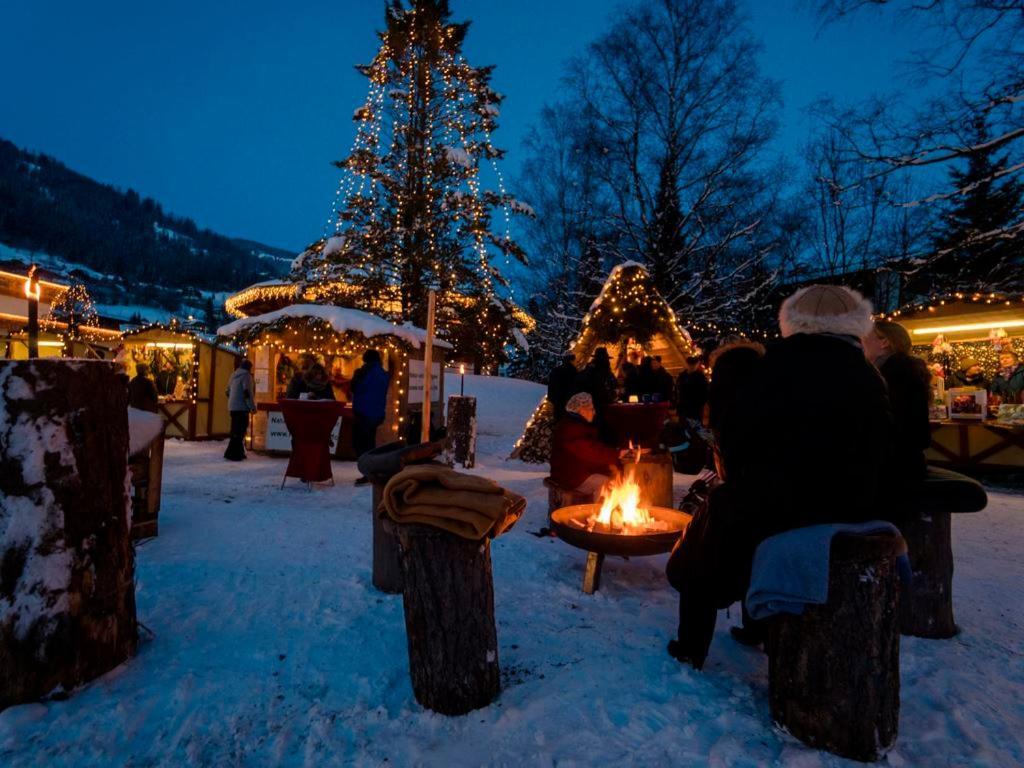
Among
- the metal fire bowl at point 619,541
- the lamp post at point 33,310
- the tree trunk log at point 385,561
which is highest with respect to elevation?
the lamp post at point 33,310

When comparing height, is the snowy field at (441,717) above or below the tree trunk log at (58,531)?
below

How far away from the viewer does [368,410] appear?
8789mm

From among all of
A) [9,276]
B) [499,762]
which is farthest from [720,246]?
[9,276]

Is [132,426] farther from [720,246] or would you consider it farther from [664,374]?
[720,246]

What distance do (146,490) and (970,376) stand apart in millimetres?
13694

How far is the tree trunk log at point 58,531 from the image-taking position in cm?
253

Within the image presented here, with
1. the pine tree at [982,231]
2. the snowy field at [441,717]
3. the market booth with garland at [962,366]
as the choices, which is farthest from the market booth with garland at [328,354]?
the pine tree at [982,231]

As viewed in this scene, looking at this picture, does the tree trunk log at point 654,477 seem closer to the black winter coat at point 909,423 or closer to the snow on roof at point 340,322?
the black winter coat at point 909,423

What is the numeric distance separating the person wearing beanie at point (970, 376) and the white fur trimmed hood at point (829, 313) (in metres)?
10.7

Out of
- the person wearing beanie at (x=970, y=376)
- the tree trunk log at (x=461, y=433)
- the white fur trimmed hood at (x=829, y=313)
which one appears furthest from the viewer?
the person wearing beanie at (x=970, y=376)

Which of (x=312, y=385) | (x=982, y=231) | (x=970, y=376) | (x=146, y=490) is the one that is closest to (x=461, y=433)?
(x=312, y=385)

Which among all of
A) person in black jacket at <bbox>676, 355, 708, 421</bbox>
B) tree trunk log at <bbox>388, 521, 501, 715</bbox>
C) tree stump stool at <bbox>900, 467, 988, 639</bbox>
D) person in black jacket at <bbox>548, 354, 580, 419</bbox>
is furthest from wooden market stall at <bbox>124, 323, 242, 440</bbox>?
tree stump stool at <bbox>900, 467, 988, 639</bbox>

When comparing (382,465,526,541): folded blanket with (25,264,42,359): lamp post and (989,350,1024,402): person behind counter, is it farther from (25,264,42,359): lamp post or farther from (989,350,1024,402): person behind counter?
(989,350,1024,402): person behind counter

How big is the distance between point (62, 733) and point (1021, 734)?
420 centimetres
